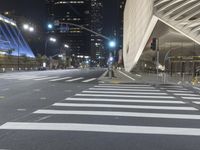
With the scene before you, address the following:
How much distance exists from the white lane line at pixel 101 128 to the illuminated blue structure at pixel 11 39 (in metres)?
81.7

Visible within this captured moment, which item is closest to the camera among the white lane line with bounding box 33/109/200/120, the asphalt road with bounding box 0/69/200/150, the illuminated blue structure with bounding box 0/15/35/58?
the asphalt road with bounding box 0/69/200/150

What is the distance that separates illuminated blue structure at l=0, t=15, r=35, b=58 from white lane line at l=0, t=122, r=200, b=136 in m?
81.7

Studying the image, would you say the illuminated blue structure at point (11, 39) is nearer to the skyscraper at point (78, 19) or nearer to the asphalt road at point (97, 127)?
the skyscraper at point (78, 19)

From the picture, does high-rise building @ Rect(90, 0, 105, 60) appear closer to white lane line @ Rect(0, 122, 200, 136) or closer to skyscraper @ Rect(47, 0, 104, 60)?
skyscraper @ Rect(47, 0, 104, 60)

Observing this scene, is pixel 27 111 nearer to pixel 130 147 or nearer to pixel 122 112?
pixel 122 112

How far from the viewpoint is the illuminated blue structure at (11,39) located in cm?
9472

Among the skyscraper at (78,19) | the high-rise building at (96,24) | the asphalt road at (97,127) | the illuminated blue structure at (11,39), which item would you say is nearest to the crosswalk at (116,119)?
the asphalt road at (97,127)

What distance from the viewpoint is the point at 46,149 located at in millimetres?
7082

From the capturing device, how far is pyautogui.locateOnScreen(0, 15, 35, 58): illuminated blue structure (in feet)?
311

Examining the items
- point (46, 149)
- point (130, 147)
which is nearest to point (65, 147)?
point (46, 149)

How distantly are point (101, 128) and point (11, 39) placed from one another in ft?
313

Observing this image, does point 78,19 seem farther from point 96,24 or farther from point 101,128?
point 101,128

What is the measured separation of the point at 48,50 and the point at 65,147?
471ft

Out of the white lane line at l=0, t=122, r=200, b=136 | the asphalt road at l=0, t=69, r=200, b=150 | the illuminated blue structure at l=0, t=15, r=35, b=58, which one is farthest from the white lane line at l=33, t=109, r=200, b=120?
the illuminated blue structure at l=0, t=15, r=35, b=58
